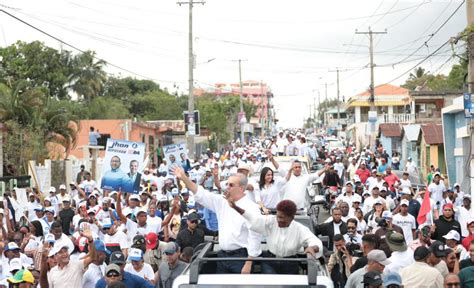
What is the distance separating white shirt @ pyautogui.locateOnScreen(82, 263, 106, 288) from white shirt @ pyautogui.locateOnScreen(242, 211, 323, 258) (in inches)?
109

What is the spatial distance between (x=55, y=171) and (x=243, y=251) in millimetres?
25960

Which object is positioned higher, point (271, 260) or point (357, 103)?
point (357, 103)

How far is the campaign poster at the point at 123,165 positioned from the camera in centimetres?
1578

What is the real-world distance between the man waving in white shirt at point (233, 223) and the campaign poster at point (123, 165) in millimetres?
6968

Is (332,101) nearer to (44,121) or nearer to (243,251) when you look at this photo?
(44,121)

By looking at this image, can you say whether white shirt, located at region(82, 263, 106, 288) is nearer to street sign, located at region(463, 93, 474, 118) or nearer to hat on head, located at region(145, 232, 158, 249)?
hat on head, located at region(145, 232, 158, 249)

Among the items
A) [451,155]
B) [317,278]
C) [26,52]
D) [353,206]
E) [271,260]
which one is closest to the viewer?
[317,278]

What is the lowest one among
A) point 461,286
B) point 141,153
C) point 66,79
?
point 461,286

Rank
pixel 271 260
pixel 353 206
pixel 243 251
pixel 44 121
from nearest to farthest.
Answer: pixel 271 260, pixel 243 251, pixel 353 206, pixel 44 121

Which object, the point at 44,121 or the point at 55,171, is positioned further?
the point at 44,121

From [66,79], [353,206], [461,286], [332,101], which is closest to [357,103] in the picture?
[66,79]

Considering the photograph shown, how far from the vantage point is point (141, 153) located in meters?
16.2

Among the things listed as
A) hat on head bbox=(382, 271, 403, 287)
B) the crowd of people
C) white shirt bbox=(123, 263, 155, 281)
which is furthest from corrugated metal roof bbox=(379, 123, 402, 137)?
hat on head bbox=(382, 271, 403, 287)

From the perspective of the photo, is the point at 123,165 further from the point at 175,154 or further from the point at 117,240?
the point at 175,154
